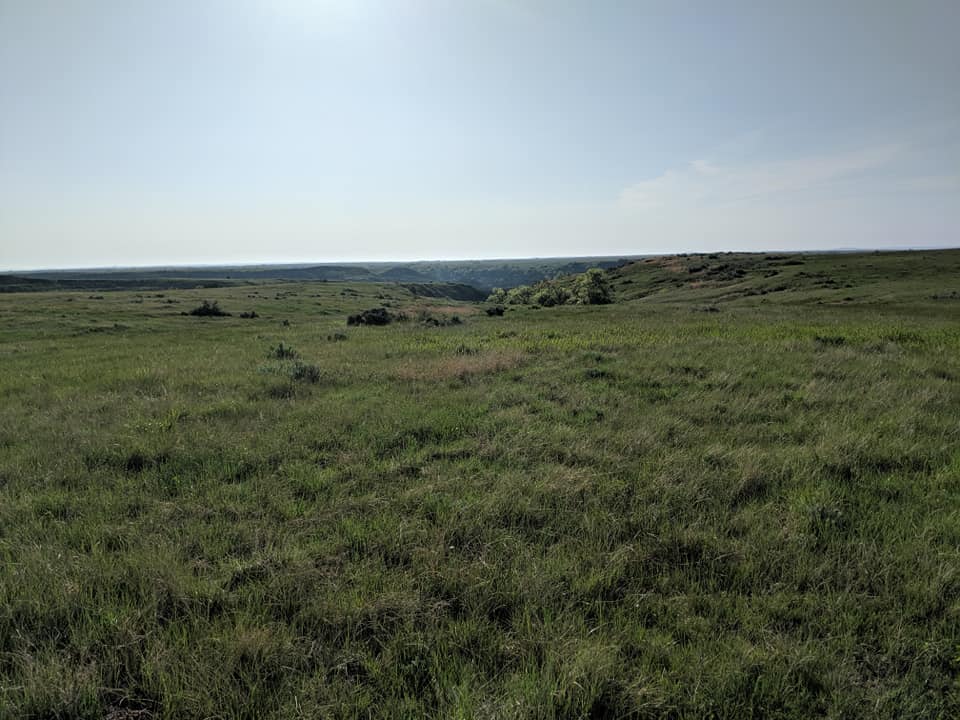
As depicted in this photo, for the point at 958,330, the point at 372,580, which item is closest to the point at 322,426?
the point at 372,580

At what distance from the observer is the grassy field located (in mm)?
3086

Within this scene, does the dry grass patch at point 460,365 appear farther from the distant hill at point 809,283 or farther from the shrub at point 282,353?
the distant hill at point 809,283

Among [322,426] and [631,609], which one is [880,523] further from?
[322,426]

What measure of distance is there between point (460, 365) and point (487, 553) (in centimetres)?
882

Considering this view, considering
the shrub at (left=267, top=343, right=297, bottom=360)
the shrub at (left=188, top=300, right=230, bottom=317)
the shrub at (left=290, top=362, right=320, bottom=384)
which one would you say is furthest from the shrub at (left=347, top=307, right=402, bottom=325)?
the shrub at (left=188, top=300, right=230, bottom=317)

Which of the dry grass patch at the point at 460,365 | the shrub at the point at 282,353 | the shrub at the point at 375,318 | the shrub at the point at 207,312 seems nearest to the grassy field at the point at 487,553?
the dry grass patch at the point at 460,365

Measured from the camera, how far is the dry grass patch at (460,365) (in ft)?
40.2

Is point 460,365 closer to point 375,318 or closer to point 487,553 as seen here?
point 487,553

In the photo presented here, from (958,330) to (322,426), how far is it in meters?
22.4

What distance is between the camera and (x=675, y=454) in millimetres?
6668

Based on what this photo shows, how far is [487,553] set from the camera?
4.51 metres

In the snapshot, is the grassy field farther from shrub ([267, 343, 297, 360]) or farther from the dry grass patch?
shrub ([267, 343, 297, 360])

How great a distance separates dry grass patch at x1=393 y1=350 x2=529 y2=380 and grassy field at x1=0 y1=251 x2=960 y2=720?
6.87 feet

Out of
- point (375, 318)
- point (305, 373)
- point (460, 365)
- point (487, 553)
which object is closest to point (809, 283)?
point (375, 318)
